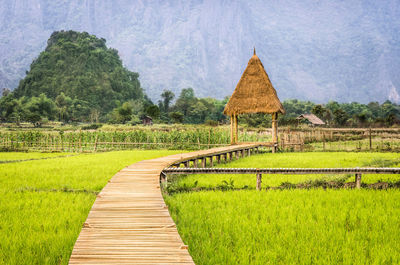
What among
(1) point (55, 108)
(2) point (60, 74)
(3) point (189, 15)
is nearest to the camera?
(1) point (55, 108)

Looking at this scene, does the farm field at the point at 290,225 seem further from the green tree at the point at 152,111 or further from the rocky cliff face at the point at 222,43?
the rocky cliff face at the point at 222,43

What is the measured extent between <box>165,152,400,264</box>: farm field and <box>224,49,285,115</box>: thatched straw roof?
10.5 metres

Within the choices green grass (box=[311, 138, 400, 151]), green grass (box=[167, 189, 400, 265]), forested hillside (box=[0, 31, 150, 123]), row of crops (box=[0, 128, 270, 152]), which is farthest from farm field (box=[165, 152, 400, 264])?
forested hillside (box=[0, 31, 150, 123])

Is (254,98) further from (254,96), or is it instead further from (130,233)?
(130,233)

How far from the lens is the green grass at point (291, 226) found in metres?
3.09

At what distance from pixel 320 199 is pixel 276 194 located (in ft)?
2.47

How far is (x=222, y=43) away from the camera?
16888 centimetres

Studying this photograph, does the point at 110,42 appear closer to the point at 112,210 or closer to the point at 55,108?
the point at 55,108

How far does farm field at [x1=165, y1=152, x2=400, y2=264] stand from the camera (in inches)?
122

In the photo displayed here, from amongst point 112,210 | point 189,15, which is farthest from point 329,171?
point 189,15

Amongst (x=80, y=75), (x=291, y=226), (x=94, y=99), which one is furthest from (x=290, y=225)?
(x=80, y=75)

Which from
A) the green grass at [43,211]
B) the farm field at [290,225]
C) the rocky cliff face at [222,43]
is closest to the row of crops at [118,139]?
the green grass at [43,211]

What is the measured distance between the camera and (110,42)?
526ft

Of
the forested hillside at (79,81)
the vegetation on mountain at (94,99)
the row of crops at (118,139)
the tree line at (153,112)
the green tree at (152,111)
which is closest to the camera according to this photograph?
the row of crops at (118,139)
